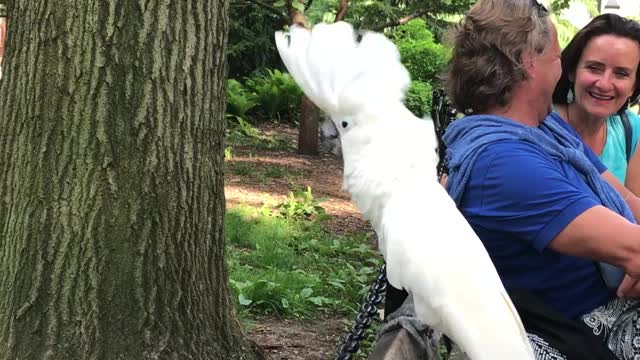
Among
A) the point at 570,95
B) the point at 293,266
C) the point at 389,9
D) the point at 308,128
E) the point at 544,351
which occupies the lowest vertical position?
the point at 293,266

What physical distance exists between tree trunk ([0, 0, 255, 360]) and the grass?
136cm

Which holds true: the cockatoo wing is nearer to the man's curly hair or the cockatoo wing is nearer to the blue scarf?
the blue scarf

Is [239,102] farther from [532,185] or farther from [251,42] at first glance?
[532,185]

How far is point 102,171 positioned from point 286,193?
16.6 feet

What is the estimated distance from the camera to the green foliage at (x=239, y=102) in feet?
40.3

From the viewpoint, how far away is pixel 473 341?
5.22 feet

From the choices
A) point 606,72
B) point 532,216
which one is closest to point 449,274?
point 532,216

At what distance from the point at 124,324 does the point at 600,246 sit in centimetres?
164

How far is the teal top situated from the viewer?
3154mm

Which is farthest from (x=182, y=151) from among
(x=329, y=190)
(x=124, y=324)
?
(x=329, y=190)

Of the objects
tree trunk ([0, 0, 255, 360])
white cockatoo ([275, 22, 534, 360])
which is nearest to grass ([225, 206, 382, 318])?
tree trunk ([0, 0, 255, 360])

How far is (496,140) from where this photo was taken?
2.02 m

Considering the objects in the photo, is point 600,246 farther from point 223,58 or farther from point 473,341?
point 223,58

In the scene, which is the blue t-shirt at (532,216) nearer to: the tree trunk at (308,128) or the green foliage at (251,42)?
the tree trunk at (308,128)
